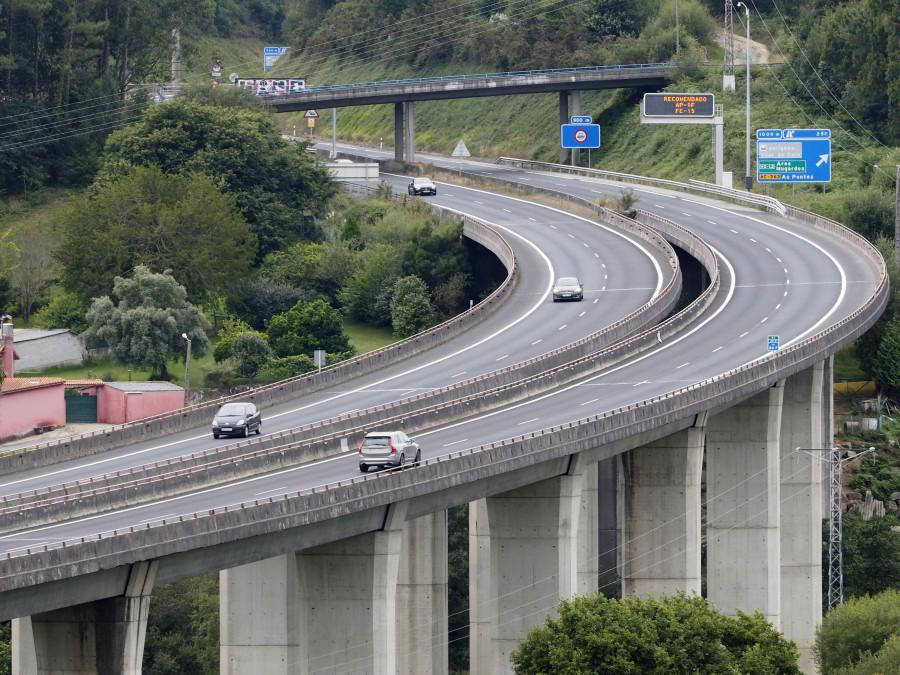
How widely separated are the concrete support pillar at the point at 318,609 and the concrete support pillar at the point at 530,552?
884 cm

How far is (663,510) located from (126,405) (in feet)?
100

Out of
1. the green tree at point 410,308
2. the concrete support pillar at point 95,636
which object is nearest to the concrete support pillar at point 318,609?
the concrete support pillar at point 95,636

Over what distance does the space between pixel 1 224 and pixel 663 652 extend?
86429mm

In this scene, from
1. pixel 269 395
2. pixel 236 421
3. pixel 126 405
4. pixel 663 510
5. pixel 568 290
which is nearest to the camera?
pixel 236 421

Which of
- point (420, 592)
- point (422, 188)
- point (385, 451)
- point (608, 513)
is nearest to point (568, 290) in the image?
point (608, 513)

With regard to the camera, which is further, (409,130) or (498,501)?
(409,130)

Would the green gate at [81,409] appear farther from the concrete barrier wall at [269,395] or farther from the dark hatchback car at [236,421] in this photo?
the dark hatchback car at [236,421]

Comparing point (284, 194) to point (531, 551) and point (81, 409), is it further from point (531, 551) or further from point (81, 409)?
point (531, 551)

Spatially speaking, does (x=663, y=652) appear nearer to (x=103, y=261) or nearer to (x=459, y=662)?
(x=459, y=662)

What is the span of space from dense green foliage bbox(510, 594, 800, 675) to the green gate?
41557 millimetres

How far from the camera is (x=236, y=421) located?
63688 mm

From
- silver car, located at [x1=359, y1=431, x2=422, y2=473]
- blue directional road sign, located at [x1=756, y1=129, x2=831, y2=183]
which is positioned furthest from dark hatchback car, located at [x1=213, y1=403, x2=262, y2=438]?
blue directional road sign, located at [x1=756, y1=129, x2=831, y2=183]

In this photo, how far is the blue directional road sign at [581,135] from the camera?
14425 cm

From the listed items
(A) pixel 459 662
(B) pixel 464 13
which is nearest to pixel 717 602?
(A) pixel 459 662
